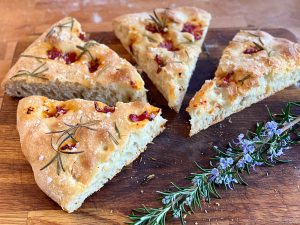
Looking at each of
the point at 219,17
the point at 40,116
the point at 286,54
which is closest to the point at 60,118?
the point at 40,116

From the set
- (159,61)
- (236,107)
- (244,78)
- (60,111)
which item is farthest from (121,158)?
(244,78)

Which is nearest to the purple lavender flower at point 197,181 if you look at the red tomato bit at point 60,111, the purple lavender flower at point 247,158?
the purple lavender flower at point 247,158

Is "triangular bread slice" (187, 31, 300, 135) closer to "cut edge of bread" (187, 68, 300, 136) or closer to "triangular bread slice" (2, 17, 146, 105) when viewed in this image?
"cut edge of bread" (187, 68, 300, 136)

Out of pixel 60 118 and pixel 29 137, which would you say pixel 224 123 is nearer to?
pixel 60 118

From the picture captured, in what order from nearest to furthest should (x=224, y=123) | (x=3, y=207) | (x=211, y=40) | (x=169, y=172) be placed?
(x=3, y=207), (x=169, y=172), (x=224, y=123), (x=211, y=40)

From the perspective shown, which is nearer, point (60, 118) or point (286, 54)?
point (60, 118)

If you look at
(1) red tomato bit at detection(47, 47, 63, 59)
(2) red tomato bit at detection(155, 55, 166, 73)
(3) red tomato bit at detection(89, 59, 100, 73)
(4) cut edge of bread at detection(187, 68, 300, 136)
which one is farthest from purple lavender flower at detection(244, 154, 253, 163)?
(1) red tomato bit at detection(47, 47, 63, 59)
